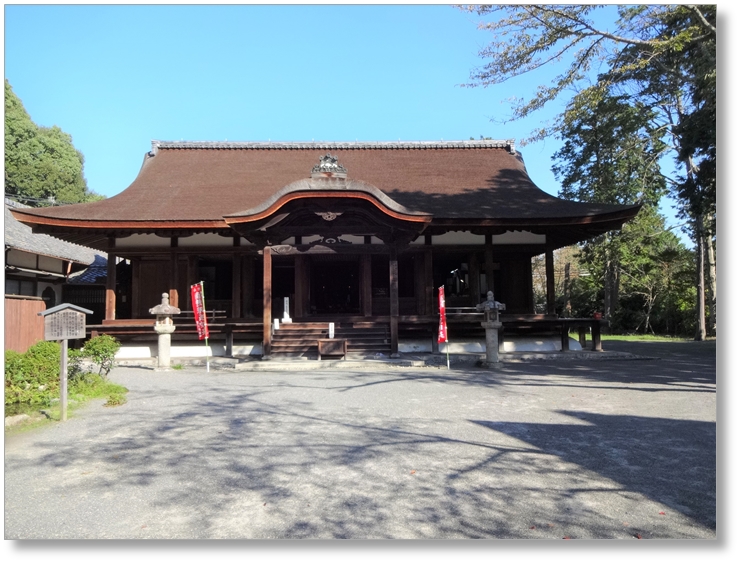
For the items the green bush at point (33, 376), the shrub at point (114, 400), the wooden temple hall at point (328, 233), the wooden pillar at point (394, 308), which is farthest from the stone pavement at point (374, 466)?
the wooden temple hall at point (328, 233)

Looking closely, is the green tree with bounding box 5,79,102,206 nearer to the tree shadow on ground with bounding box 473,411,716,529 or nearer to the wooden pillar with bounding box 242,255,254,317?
the wooden pillar with bounding box 242,255,254,317

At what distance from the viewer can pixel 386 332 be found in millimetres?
12703

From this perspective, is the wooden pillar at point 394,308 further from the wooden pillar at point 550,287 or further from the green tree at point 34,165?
the green tree at point 34,165

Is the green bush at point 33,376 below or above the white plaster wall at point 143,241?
below

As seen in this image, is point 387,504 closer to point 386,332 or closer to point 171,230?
point 386,332

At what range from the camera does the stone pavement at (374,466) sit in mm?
3366

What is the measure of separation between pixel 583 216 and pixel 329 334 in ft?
23.6

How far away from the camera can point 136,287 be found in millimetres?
14867

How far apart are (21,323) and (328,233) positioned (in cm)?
678

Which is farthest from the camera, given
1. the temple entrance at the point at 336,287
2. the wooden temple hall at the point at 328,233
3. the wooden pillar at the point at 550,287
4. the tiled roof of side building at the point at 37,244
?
the temple entrance at the point at 336,287

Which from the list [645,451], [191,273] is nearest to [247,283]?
[191,273]

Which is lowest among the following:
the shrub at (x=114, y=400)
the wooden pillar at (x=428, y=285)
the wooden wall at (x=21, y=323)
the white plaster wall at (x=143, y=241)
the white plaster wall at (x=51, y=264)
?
the shrub at (x=114, y=400)

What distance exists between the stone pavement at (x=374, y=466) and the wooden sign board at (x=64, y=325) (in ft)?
3.53

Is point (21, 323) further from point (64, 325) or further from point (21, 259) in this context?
point (21, 259)
